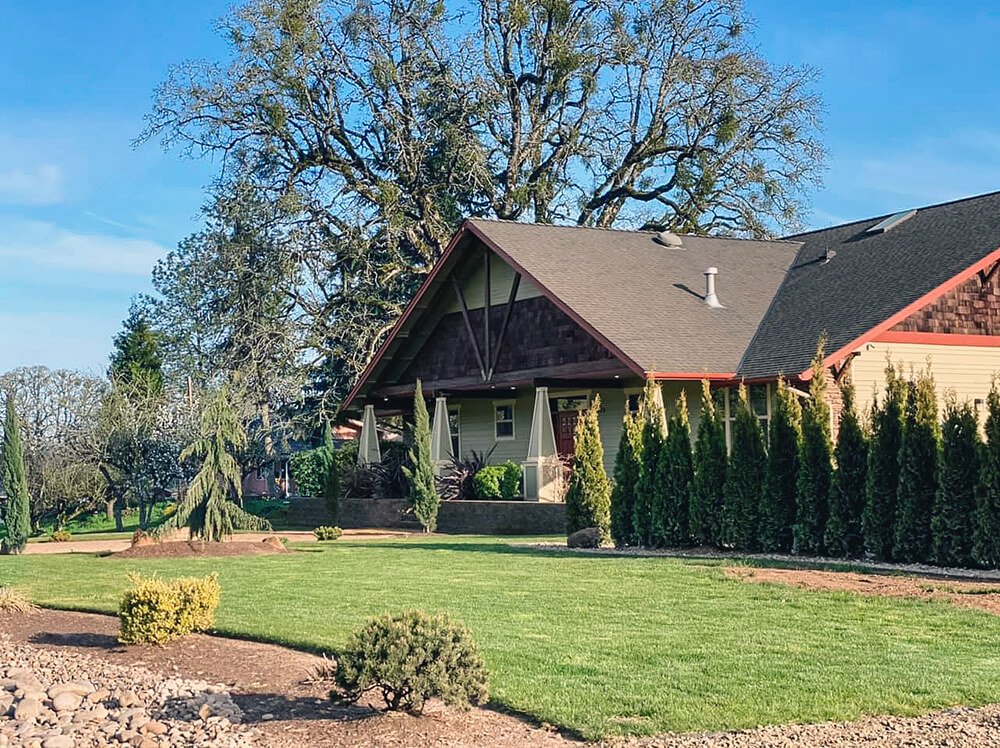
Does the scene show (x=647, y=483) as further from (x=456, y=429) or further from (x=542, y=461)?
(x=456, y=429)

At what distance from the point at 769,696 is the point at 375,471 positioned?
22666 mm

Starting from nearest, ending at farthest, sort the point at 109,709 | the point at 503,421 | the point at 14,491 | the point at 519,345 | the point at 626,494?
the point at 109,709
the point at 626,494
the point at 14,491
the point at 519,345
the point at 503,421

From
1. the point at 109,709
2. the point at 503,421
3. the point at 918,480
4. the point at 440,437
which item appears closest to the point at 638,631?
the point at 109,709

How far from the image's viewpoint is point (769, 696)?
738 cm

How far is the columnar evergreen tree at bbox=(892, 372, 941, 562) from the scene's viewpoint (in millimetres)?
14125

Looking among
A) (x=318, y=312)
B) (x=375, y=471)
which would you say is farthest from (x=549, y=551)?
(x=318, y=312)

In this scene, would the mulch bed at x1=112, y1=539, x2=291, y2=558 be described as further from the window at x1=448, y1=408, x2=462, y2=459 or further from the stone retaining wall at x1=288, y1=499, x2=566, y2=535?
the window at x1=448, y1=408, x2=462, y2=459

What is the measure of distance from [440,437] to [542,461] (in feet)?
14.3

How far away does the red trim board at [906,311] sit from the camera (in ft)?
68.6

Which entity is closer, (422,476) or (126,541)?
(126,541)

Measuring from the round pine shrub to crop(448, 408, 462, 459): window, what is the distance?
79.6 feet

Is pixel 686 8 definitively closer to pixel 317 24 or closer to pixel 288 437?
pixel 317 24

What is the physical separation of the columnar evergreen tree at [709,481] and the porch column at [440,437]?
1194cm

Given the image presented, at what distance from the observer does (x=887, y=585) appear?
12203mm
